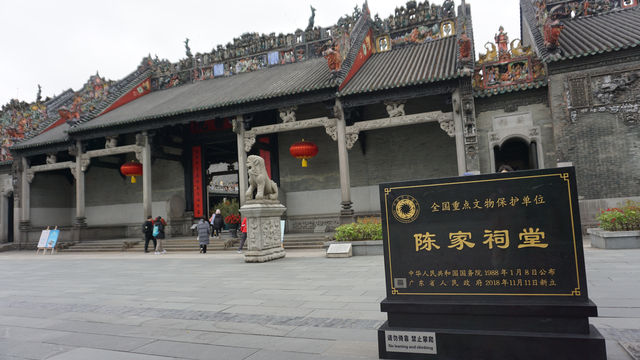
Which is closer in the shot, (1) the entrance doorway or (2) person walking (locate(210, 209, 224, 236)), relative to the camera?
(1) the entrance doorway

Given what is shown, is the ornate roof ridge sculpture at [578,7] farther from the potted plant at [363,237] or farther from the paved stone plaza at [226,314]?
the paved stone plaza at [226,314]

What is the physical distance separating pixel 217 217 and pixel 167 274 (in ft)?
23.9

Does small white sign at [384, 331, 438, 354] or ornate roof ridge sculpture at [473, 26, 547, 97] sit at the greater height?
ornate roof ridge sculpture at [473, 26, 547, 97]

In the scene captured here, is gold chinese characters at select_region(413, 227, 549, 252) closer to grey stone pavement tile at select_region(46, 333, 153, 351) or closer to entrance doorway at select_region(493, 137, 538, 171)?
grey stone pavement tile at select_region(46, 333, 153, 351)

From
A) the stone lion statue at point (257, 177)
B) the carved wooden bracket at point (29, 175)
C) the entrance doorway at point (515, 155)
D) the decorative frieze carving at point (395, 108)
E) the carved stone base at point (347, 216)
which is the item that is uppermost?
the decorative frieze carving at point (395, 108)

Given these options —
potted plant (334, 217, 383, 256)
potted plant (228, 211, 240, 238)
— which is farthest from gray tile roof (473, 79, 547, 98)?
potted plant (228, 211, 240, 238)

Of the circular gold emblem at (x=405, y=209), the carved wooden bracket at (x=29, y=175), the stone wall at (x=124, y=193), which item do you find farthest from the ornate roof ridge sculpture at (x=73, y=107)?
the circular gold emblem at (x=405, y=209)

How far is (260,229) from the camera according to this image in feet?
29.3

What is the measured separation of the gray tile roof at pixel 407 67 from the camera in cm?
1205

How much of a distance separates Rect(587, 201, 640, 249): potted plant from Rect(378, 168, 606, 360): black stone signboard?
6.94 m

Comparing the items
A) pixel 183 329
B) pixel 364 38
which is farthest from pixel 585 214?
pixel 183 329

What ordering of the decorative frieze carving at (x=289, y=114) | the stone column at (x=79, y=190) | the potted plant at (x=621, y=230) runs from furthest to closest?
the stone column at (x=79, y=190) < the decorative frieze carving at (x=289, y=114) < the potted plant at (x=621, y=230)

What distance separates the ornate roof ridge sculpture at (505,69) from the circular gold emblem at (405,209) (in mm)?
10540

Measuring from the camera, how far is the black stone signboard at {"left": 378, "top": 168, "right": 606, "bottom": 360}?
2.25m
